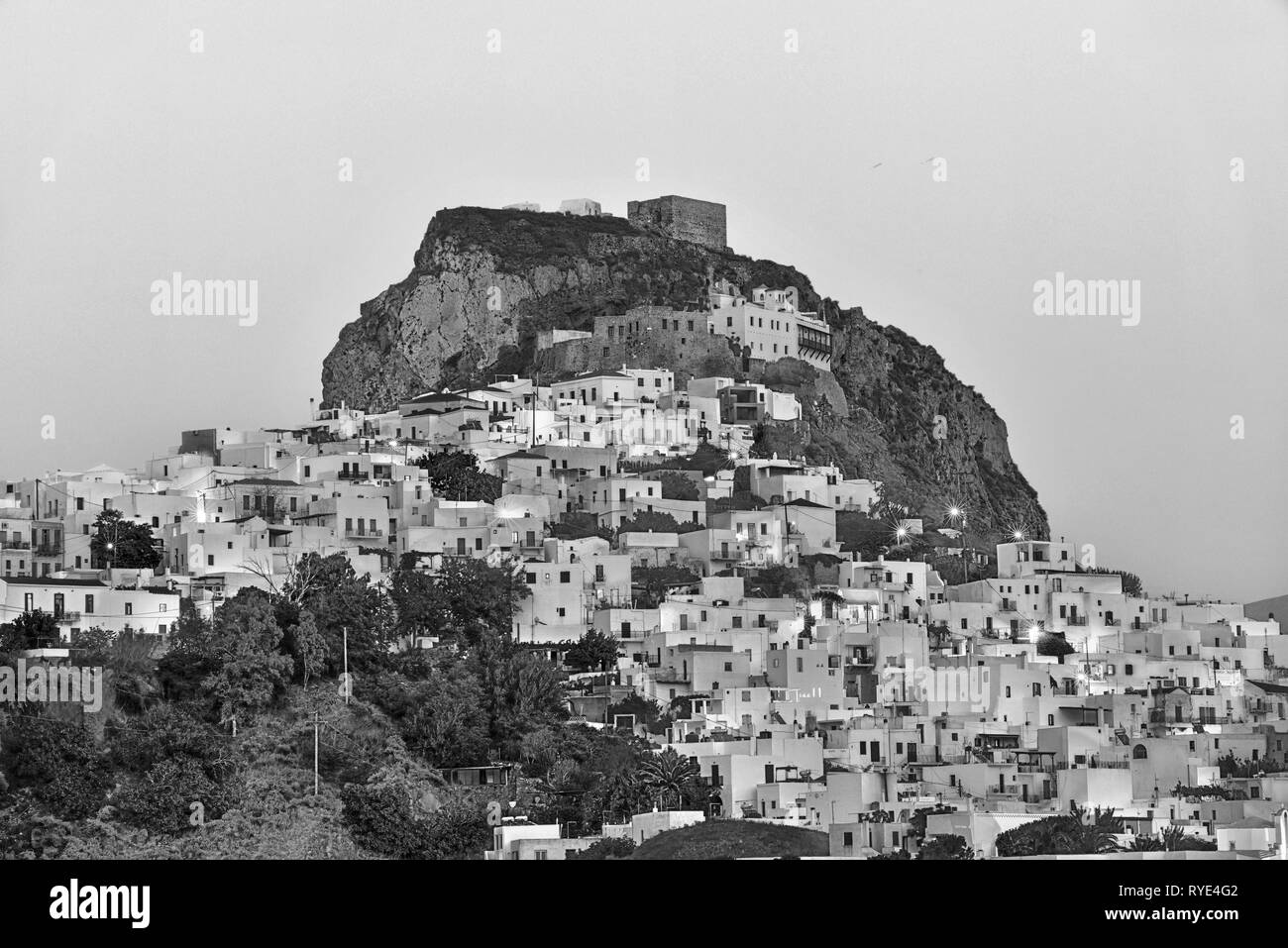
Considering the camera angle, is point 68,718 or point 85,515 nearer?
point 68,718

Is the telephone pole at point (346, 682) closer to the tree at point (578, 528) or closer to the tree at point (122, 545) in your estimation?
the tree at point (122, 545)

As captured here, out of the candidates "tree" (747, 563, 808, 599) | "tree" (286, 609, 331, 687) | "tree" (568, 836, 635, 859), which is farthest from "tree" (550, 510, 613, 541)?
"tree" (568, 836, 635, 859)

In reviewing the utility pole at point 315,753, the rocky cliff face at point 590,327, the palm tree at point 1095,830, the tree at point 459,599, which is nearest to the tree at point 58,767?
the utility pole at point 315,753

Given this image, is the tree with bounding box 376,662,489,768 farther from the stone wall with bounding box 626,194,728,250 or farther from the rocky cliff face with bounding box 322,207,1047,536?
the stone wall with bounding box 626,194,728,250

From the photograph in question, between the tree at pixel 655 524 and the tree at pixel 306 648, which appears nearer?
the tree at pixel 306 648

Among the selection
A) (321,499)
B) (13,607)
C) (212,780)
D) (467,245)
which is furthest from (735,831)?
(467,245)
